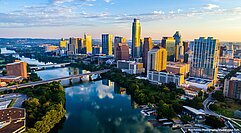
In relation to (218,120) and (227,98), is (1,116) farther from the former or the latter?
(227,98)

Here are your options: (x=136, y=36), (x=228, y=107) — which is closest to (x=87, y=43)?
(x=136, y=36)

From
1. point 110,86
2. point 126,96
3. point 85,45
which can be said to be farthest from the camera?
point 85,45

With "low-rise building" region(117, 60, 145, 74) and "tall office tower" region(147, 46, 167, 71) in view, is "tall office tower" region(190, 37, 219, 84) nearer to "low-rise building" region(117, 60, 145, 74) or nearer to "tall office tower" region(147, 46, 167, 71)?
"tall office tower" region(147, 46, 167, 71)

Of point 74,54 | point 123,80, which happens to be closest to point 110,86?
point 123,80

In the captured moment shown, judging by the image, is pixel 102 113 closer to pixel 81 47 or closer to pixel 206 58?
pixel 206 58

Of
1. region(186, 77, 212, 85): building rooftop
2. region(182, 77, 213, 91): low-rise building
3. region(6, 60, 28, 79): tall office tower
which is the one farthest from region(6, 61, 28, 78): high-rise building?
region(186, 77, 212, 85): building rooftop

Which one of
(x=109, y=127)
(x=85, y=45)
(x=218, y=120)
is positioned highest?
(x=85, y=45)

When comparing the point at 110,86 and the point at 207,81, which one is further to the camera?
the point at 110,86
